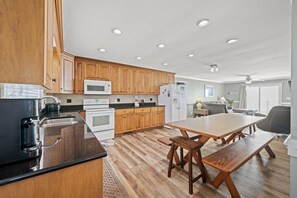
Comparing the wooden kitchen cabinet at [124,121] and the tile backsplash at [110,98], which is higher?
the tile backsplash at [110,98]

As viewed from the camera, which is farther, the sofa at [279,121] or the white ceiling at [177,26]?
the sofa at [279,121]

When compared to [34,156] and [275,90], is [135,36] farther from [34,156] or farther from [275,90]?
[275,90]

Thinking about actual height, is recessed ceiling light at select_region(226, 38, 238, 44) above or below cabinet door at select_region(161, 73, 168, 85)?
above

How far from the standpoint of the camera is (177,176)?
206 cm

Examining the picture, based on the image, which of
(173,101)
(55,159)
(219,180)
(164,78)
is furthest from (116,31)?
(164,78)

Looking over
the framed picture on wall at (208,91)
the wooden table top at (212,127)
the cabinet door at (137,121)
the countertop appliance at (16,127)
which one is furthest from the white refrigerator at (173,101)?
the countertop appliance at (16,127)

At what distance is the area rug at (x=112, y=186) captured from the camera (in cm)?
169

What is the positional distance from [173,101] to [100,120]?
104 inches

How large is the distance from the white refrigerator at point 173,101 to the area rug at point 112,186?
3.12 m

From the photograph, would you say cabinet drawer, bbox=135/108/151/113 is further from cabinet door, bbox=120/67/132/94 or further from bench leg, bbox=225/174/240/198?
bench leg, bbox=225/174/240/198

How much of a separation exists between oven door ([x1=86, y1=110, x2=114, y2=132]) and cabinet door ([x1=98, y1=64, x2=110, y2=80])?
1.04m

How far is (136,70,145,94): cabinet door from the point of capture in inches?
185

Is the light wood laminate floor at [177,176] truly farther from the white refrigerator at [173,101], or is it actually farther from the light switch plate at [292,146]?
the white refrigerator at [173,101]

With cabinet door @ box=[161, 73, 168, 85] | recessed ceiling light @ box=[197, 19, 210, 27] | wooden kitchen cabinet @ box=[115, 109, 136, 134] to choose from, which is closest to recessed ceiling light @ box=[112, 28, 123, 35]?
recessed ceiling light @ box=[197, 19, 210, 27]
